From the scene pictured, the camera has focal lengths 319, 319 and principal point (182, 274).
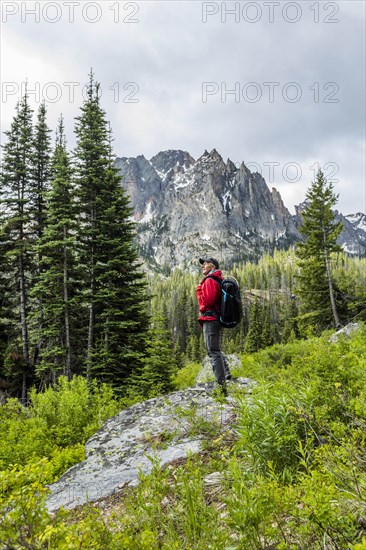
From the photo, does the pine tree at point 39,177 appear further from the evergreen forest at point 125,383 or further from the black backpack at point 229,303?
the black backpack at point 229,303

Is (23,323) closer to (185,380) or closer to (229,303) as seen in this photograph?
(185,380)

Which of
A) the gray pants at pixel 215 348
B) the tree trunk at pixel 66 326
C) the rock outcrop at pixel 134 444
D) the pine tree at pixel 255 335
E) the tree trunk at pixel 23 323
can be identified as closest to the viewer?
the rock outcrop at pixel 134 444

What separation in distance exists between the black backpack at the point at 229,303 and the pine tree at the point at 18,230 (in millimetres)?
17083

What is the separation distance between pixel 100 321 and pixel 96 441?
12.8 m

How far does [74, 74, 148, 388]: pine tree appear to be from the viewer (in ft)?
50.9

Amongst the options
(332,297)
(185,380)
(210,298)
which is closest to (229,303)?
(210,298)

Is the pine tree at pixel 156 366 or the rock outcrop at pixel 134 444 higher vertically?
the rock outcrop at pixel 134 444

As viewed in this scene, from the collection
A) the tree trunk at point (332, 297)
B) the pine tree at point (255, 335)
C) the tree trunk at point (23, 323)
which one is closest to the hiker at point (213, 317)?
the tree trunk at point (23, 323)

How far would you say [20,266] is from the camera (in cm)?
2050

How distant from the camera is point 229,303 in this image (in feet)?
20.2

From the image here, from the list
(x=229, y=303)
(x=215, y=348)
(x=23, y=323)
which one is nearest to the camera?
(x=229, y=303)

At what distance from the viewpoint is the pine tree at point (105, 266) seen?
15.5m

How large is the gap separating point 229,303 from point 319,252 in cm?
2125

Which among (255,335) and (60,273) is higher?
(60,273)
